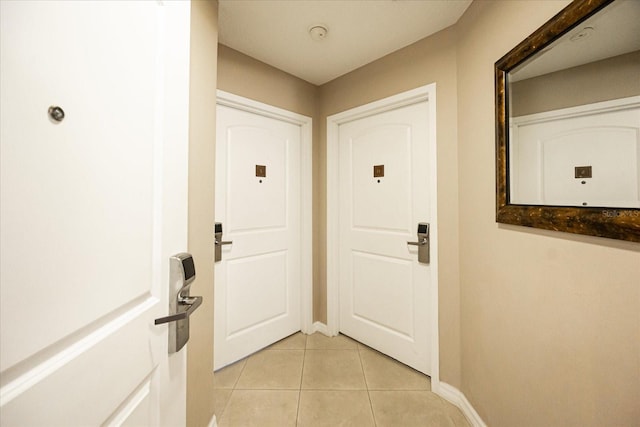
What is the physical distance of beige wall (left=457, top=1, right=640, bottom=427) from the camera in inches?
28.2

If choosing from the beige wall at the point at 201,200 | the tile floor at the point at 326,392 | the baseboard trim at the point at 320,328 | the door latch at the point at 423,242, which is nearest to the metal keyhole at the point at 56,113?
the beige wall at the point at 201,200

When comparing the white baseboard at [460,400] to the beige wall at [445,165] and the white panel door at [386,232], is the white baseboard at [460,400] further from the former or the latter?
the white panel door at [386,232]

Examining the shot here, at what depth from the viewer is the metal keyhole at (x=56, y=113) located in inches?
14.7

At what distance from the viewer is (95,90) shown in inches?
17.6

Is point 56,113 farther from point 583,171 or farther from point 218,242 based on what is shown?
point 218,242

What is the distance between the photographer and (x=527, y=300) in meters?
1.02

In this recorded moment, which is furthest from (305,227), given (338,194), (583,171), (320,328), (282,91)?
(583,171)

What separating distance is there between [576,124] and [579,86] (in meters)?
0.12

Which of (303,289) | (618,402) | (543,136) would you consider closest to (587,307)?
(618,402)

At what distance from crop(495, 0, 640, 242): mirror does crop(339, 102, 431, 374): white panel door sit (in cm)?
69

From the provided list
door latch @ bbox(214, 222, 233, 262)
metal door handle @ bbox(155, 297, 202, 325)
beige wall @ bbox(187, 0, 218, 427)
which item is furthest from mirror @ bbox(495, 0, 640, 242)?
door latch @ bbox(214, 222, 233, 262)

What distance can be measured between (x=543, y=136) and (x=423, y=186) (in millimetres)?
843

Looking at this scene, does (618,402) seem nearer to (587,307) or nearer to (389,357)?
(587,307)

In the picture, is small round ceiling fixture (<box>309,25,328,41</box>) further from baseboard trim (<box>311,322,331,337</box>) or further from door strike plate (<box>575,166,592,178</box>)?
baseboard trim (<box>311,322,331,337</box>)
